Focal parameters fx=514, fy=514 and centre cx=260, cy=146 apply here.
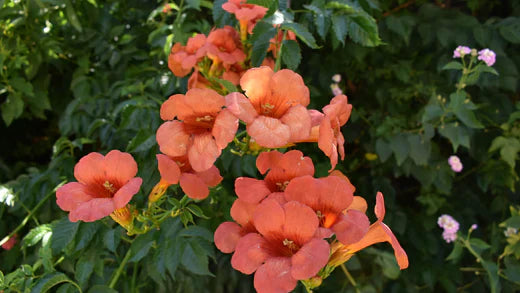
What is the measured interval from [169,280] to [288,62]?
0.81 m

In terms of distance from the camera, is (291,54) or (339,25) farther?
(339,25)

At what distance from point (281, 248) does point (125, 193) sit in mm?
325

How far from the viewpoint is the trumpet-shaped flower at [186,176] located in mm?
1057

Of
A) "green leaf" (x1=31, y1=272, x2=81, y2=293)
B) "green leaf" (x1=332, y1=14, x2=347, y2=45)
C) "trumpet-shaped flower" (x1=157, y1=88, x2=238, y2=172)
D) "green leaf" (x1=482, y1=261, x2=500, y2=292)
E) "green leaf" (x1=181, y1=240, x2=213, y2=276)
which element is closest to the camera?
"trumpet-shaped flower" (x1=157, y1=88, x2=238, y2=172)

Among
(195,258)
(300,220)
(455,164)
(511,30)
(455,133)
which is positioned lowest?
(455,164)

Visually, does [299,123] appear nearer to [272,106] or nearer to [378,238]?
[272,106]

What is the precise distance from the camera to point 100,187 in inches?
43.3

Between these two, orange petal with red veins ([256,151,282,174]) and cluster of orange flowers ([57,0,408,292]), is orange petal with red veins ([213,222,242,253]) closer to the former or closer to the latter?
cluster of orange flowers ([57,0,408,292])

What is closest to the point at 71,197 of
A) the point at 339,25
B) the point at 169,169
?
the point at 169,169

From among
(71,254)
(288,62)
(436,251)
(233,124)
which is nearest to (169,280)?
(71,254)

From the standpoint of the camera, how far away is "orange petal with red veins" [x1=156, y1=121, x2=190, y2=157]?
1025 millimetres

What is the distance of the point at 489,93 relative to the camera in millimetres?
2553

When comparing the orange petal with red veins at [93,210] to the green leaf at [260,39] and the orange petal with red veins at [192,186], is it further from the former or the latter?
the green leaf at [260,39]

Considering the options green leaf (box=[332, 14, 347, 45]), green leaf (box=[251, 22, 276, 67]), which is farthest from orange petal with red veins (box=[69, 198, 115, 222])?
green leaf (box=[332, 14, 347, 45])
